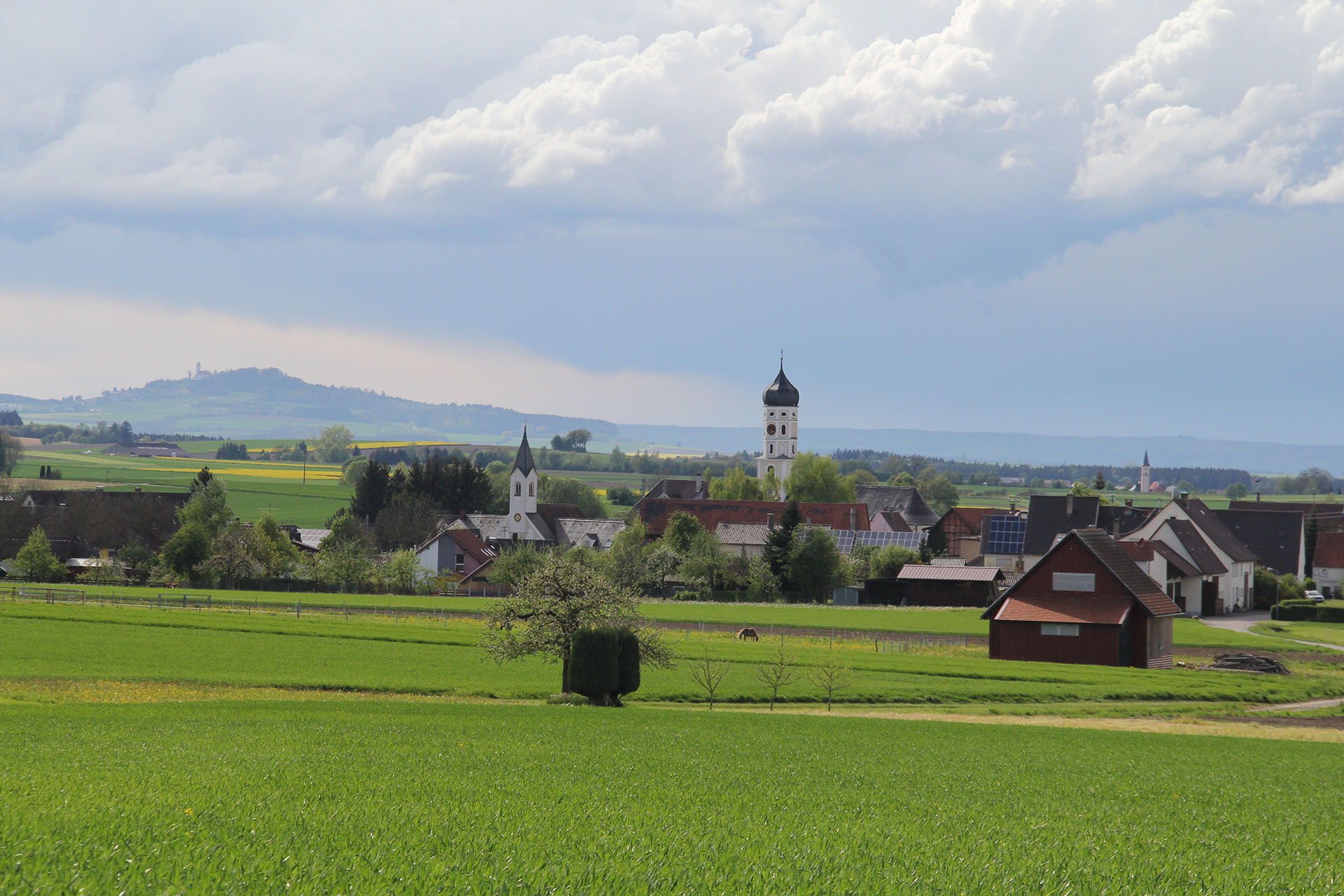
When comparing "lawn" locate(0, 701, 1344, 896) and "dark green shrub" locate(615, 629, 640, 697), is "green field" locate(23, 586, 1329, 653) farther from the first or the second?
"lawn" locate(0, 701, 1344, 896)

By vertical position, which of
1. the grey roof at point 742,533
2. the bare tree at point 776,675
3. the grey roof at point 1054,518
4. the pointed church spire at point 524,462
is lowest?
the bare tree at point 776,675

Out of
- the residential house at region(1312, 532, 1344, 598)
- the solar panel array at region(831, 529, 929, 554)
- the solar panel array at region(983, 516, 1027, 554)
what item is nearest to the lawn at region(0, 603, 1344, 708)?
the solar panel array at region(983, 516, 1027, 554)

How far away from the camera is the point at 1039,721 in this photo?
3562 cm

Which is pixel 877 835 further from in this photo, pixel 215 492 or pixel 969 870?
pixel 215 492

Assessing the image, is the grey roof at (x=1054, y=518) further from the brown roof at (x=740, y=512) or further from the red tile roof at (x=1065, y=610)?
the red tile roof at (x=1065, y=610)

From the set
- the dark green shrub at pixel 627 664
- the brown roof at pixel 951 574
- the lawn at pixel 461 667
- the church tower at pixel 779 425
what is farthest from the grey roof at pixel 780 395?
the dark green shrub at pixel 627 664

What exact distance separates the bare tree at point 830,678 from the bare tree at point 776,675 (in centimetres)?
94

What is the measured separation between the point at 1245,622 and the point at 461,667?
6238 cm

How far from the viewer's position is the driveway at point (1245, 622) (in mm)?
68000

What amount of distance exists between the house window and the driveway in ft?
59.1

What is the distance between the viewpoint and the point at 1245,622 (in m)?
→ 82.2

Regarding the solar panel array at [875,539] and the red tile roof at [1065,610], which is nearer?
the red tile roof at [1065,610]

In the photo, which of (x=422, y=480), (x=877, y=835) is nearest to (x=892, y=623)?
(x=877, y=835)

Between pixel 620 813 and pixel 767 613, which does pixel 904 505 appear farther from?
pixel 620 813
